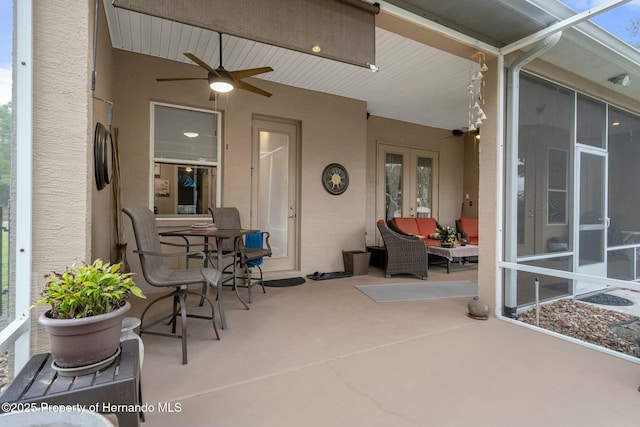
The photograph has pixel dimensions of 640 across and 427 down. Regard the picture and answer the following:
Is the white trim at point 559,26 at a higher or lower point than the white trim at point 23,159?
higher

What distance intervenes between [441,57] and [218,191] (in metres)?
3.48

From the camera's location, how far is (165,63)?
3.94 m

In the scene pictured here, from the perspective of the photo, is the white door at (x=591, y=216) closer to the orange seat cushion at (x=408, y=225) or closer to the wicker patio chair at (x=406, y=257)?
the wicker patio chair at (x=406, y=257)

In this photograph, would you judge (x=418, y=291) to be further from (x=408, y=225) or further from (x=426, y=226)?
(x=426, y=226)

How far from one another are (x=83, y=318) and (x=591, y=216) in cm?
378

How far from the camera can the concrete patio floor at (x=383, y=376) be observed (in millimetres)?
1546

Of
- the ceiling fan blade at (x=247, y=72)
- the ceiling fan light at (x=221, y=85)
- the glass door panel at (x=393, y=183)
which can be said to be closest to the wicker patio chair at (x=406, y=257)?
the glass door panel at (x=393, y=183)

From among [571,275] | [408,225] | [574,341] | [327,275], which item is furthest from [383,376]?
[408,225]

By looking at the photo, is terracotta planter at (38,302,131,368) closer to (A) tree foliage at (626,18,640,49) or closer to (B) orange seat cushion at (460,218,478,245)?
(A) tree foliage at (626,18,640,49)

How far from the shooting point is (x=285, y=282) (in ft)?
14.5

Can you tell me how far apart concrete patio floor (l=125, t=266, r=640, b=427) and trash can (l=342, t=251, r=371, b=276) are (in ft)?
6.31

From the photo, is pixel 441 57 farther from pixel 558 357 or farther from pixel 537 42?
pixel 558 357

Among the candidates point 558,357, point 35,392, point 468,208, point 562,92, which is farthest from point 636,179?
point 468,208

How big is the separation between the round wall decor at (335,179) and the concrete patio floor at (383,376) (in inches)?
102
